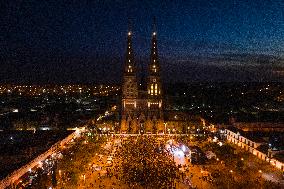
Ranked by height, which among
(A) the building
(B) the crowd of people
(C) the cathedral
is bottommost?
(B) the crowd of people

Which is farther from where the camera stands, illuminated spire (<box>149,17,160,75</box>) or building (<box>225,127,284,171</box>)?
illuminated spire (<box>149,17,160,75</box>)

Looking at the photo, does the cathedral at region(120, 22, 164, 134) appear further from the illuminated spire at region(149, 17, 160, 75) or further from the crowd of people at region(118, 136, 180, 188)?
the crowd of people at region(118, 136, 180, 188)

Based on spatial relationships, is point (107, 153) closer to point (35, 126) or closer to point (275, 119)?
point (35, 126)

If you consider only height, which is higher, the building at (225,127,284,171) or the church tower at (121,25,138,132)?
the church tower at (121,25,138,132)

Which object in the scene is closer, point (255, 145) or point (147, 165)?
point (147, 165)

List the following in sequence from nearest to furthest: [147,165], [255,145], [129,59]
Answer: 1. [147,165]
2. [255,145]
3. [129,59]

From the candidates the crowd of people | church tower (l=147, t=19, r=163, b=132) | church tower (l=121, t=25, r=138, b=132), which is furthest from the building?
church tower (l=121, t=25, r=138, b=132)

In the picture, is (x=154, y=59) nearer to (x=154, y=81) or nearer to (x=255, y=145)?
(x=154, y=81)

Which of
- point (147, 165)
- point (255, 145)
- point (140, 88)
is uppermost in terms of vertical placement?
point (140, 88)

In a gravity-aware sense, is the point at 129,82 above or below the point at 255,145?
above

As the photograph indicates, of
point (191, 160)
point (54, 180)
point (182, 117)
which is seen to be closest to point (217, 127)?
point (182, 117)

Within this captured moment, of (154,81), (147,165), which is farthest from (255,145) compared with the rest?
(154,81)
